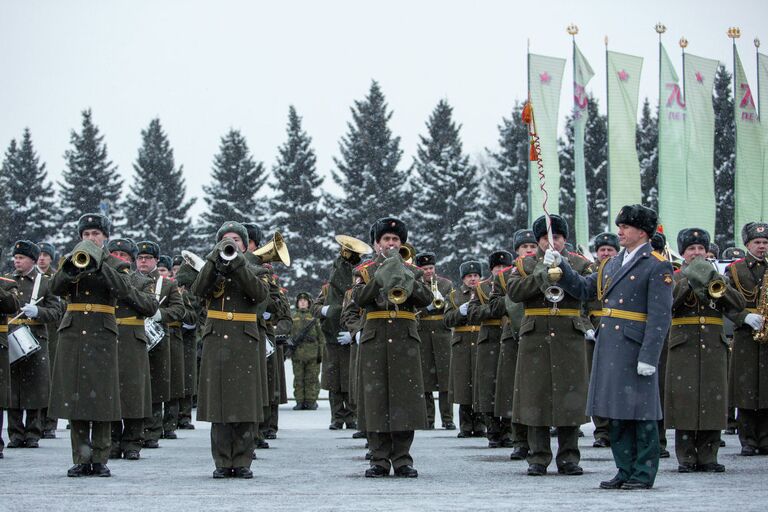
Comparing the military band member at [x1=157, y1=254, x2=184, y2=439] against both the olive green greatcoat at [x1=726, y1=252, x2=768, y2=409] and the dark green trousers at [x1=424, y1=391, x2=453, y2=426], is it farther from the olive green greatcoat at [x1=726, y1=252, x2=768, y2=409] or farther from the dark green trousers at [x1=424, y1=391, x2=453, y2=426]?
the olive green greatcoat at [x1=726, y1=252, x2=768, y2=409]

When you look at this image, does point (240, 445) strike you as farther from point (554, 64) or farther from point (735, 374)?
point (554, 64)

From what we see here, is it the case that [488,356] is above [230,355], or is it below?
below

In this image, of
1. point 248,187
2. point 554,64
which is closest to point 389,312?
point 554,64

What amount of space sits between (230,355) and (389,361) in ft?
4.68

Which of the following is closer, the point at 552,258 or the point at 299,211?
the point at 552,258

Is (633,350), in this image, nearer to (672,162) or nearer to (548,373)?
(548,373)

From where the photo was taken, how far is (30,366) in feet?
48.9

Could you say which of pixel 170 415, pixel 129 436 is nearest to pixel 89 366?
pixel 129 436

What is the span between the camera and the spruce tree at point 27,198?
63.2 meters

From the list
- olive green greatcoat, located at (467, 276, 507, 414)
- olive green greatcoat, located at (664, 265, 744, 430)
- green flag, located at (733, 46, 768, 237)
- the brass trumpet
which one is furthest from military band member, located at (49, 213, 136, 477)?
green flag, located at (733, 46, 768, 237)

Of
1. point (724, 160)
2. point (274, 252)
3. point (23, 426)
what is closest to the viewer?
point (274, 252)

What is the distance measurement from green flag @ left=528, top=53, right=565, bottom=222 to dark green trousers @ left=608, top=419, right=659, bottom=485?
22.4m

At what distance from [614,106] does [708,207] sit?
12.0ft

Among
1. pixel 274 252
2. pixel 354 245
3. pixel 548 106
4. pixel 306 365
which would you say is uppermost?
pixel 548 106
